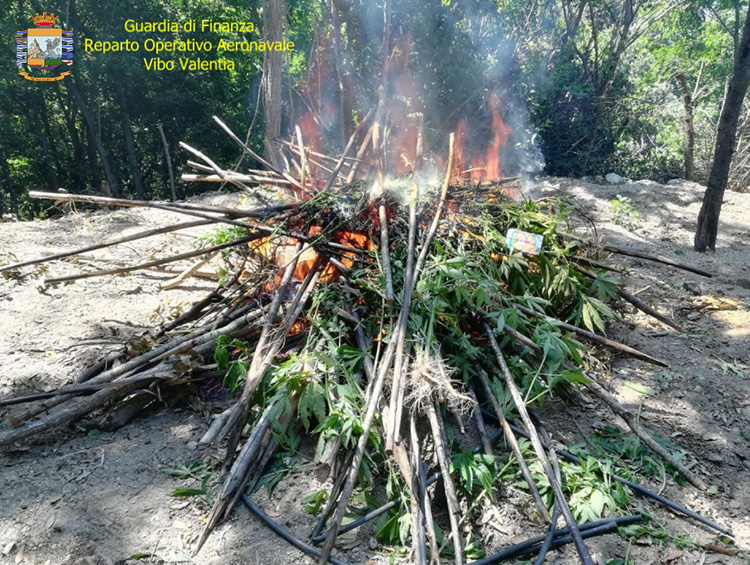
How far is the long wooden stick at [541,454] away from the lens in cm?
180

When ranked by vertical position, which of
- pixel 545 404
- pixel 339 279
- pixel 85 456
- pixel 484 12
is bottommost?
pixel 85 456

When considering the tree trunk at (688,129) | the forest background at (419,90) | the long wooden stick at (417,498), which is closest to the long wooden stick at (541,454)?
the long wooden stick at (417,498)

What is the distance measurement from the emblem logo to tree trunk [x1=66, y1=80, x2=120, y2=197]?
15.3 inches

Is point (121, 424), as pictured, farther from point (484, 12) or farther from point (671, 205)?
point (484, 12)

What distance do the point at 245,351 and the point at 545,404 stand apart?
5.39ft

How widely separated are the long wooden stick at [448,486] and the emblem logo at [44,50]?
12.0 meters

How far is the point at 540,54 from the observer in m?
10.3

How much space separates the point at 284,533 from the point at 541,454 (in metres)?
1.09

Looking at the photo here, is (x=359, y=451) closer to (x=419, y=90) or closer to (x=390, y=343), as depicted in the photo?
(x=390, y=343)

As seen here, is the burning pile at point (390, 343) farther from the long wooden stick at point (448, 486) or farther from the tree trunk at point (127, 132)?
the tree trunk at point (127, 132)

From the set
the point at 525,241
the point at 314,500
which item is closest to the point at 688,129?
the point at 525,241

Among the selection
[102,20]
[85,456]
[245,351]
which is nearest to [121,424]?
[85,456]

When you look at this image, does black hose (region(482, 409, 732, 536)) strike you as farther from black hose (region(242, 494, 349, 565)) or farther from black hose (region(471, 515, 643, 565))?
black hose (region(242, 494, 349, 565))

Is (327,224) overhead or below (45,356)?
→ overhead
